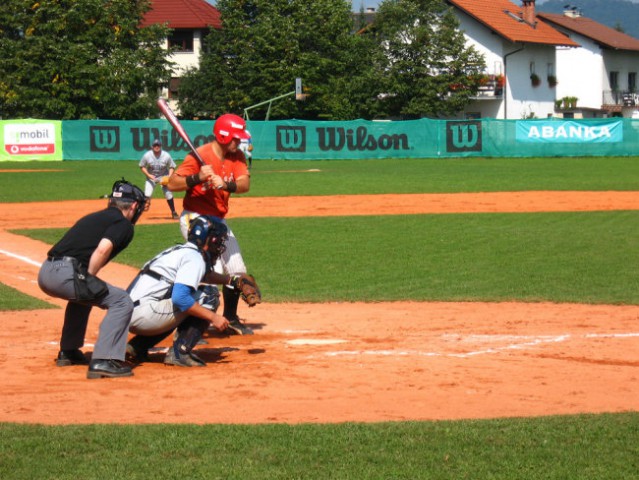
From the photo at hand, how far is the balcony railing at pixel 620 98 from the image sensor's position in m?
88.2

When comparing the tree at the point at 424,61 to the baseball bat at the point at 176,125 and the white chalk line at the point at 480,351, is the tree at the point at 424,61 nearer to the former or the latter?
the baseball bat at the point at 176,125

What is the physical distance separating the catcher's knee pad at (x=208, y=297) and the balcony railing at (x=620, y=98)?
83580 mm

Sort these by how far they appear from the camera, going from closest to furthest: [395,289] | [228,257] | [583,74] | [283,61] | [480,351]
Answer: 1. [480,351]
2. [228,257]
3. [395,289]
4. [283,61]
5. [583,74]

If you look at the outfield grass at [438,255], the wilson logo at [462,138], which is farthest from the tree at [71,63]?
the outfield grass at [438,255]

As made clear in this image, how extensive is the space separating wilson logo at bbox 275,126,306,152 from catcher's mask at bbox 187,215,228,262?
4299 cm

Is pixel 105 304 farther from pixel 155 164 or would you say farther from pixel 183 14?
pixel 183 14

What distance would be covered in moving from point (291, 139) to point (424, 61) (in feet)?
67.1

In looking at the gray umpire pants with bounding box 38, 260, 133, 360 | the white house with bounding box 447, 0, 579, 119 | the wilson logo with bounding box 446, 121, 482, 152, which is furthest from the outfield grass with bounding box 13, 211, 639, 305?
the white house with bounding box 447, 0, 579, 119

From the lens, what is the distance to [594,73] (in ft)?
290

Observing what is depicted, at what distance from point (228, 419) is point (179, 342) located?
2032mm

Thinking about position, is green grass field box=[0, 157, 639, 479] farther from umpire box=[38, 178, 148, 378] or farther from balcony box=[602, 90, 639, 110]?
balcony box=[602, 90, 639, 110]

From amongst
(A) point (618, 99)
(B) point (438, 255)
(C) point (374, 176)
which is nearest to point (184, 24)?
(A) point (618, 99)

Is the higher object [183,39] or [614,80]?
[183,39]

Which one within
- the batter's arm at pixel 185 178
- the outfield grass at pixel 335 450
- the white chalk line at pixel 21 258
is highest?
the batter's arm at pixel 185 178
